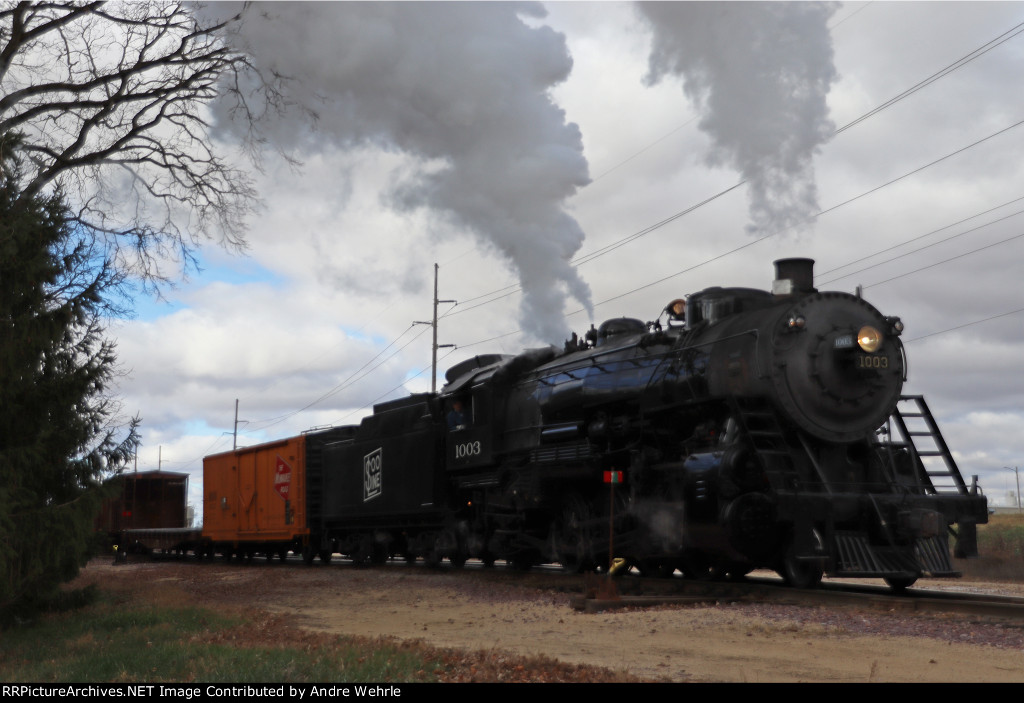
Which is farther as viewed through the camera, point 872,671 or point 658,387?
point 658,387

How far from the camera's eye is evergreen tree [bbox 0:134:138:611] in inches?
395

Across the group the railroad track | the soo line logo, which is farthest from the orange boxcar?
the railroad track

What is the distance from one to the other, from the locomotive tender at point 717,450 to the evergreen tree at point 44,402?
6.16 meters

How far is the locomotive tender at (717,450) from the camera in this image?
10930 millimetres

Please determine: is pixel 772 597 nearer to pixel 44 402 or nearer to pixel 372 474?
pixel 44 402

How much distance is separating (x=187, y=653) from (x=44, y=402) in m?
4.08

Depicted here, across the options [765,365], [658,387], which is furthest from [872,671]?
[658,387]

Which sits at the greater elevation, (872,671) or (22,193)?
(22,193)

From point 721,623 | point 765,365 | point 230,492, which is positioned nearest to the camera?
point 721,623

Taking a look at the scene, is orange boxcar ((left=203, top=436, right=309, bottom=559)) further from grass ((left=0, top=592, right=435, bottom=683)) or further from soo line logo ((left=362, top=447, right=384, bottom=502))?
grass ((left=0, top=592, right=435, bottom=683))

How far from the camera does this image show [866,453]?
39.3 ft

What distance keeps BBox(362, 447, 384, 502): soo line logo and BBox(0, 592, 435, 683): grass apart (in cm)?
892
